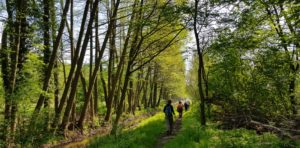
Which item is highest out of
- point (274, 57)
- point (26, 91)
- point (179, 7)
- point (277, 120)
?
point (179, 7)

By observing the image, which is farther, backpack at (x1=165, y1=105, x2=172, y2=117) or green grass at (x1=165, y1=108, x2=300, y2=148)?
backpack at (x1=165, y1=105, x2=172, y2=117)

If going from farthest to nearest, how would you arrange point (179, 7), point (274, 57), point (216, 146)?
point (179, 7), point (274, 57), point (216, 146)

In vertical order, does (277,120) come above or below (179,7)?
below

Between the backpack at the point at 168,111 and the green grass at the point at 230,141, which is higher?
the backpack at the point at 168,111

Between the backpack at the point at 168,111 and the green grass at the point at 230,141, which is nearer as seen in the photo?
the green grass at the point at 230,141

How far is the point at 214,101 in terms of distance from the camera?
49.4 ft

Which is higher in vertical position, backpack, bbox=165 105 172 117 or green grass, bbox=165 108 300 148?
backpack, bbox=165 105 172 117

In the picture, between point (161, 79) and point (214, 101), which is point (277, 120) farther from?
Result: point (161, 79)

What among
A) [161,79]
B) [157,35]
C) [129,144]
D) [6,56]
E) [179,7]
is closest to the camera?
[129,144]

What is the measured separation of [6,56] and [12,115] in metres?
3.49

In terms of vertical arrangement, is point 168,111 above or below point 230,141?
above

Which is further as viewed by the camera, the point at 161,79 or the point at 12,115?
the point at 161,79

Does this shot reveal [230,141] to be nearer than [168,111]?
Yes

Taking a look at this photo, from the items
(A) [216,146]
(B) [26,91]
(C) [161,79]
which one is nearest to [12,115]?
(B) [26,91]
